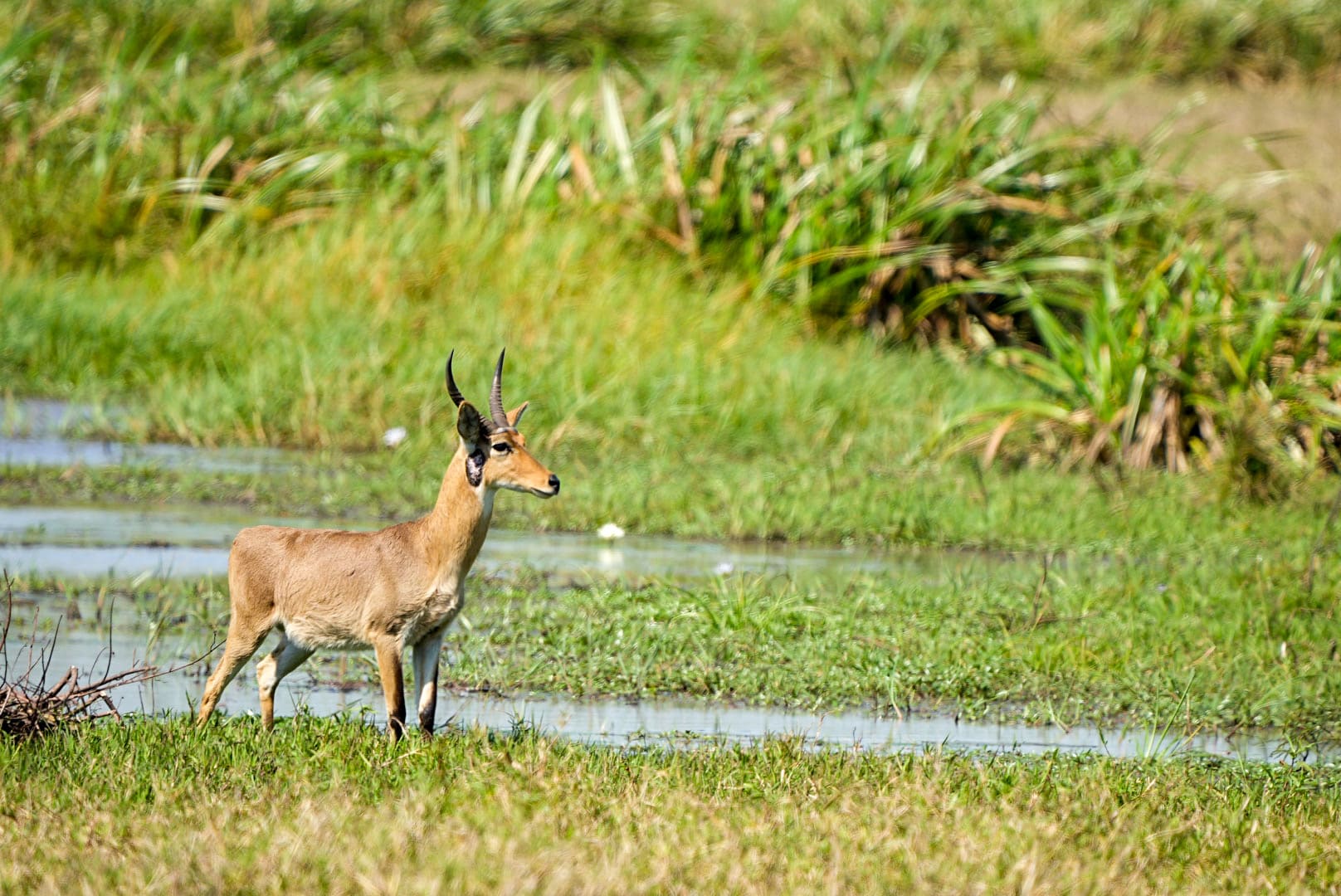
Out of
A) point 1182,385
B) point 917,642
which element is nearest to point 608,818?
point 917,642

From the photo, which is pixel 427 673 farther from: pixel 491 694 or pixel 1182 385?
pixel 1182 385

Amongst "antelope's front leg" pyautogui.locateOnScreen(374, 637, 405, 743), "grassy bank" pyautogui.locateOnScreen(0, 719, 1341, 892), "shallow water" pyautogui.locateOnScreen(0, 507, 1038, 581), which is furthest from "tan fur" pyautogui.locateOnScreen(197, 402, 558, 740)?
"shallow water" pyautogui.locateOnScreen(0, 507, 1038, 581)

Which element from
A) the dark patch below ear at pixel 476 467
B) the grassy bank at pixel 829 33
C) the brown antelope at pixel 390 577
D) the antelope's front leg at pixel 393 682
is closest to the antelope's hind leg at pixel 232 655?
the brown antelope at pixel 390 577

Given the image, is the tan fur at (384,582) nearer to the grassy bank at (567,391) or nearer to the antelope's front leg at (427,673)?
the antelope's front leg at (427,673)

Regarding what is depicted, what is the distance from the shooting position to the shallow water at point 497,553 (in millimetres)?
7887

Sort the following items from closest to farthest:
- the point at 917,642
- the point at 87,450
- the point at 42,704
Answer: the point at 42,704 → the point at 917,642 → the point at 87,450

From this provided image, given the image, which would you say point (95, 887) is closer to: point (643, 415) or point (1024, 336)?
point (643, 415)

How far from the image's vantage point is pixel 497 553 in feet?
27.8

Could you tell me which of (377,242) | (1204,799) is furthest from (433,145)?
(1204,799)

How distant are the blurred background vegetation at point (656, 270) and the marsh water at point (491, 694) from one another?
1.15 metres

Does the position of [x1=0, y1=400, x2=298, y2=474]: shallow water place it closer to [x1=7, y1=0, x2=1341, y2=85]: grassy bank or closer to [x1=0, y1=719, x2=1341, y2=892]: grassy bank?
[x1=0, y1=719, x2=1341, y2=892]: grassy bank

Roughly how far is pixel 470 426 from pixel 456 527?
0.32 metres

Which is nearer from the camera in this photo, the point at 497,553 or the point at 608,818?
the point at 608,818

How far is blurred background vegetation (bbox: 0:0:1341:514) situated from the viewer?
35.3 ft
